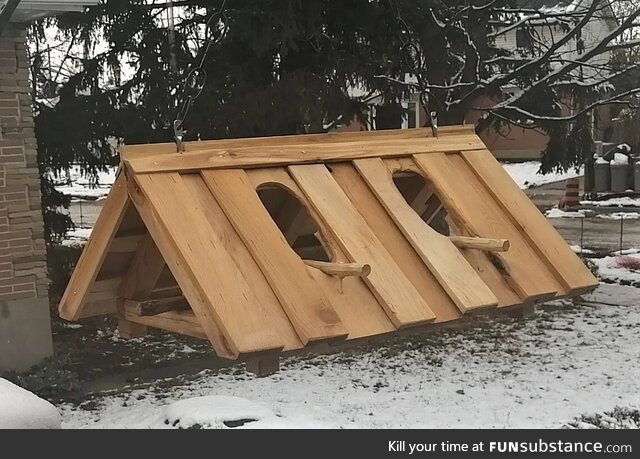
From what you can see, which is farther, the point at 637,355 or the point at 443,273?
the point at 637,355

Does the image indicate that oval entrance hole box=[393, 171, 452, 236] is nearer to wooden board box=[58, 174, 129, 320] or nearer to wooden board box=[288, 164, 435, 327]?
wooden board box=[288, 164, 435, 327]

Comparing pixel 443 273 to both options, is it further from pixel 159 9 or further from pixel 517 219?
pixel 159 9

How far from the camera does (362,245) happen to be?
1.88m

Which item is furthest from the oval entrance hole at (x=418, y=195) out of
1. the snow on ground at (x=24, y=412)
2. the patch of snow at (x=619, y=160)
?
the patch of snow at (x=619, y=160)

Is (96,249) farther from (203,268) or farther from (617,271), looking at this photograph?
(617,271)

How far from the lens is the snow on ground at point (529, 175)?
1844cm

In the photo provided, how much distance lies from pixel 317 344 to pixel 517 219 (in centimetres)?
87

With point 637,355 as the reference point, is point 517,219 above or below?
above

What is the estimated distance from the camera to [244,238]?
1738 millimetres

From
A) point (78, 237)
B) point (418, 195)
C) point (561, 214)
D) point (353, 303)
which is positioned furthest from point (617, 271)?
point (353, 303)

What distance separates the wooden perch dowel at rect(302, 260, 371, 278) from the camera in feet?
5.48

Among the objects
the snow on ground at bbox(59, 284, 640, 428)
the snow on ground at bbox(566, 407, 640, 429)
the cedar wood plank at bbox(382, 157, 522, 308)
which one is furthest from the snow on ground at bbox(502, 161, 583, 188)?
the cedar wood plank at bbox(382, 157, 522, 308)

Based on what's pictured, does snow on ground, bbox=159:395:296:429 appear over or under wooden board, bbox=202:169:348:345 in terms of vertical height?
under
